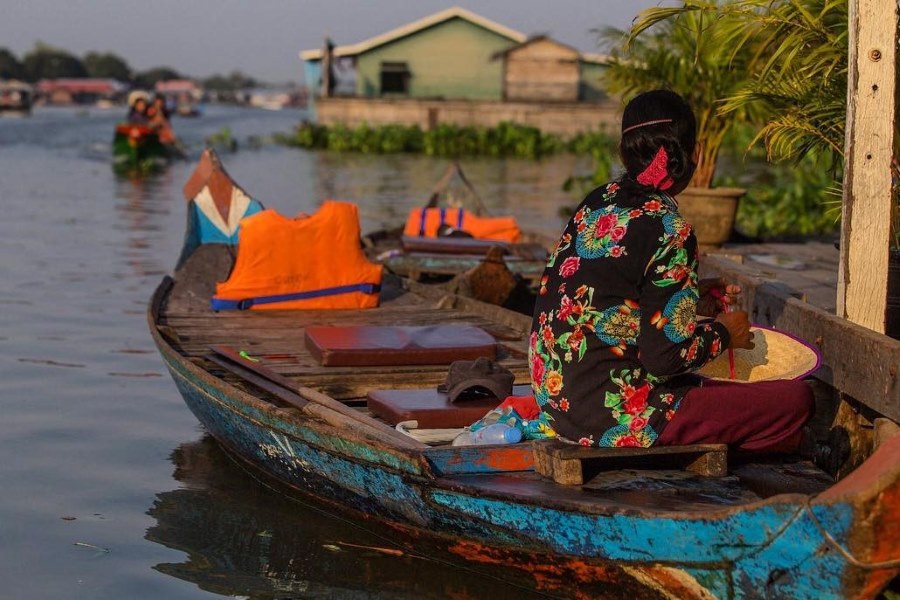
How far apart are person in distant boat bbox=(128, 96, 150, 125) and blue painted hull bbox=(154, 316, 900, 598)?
80.7 ft

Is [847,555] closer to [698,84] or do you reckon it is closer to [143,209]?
[698,84]

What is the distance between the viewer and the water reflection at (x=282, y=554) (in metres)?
5.12

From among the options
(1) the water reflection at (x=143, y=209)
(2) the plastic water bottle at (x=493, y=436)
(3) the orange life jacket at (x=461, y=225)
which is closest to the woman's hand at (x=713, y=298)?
Answer: (2) the plastic water bottle at (x=493, y=436)

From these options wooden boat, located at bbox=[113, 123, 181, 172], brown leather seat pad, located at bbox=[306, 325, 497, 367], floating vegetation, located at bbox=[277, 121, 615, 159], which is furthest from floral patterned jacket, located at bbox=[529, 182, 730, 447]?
floating vegetation, located at bbox=[277, 121, 615, 159]

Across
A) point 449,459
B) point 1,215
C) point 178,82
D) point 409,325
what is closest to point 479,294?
point 409,325

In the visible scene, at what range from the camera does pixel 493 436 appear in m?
4.93

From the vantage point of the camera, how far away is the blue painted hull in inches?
145

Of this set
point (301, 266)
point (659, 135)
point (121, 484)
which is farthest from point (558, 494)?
point (301, 266)

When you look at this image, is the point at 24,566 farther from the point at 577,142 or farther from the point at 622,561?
the point at 577,142

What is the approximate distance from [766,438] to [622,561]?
87 centimetres

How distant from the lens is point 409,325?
784 cm

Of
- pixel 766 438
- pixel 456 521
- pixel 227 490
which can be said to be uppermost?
pixel 766 438

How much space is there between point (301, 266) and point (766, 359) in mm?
3951

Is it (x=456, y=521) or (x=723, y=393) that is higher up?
(x=723, y=393)
